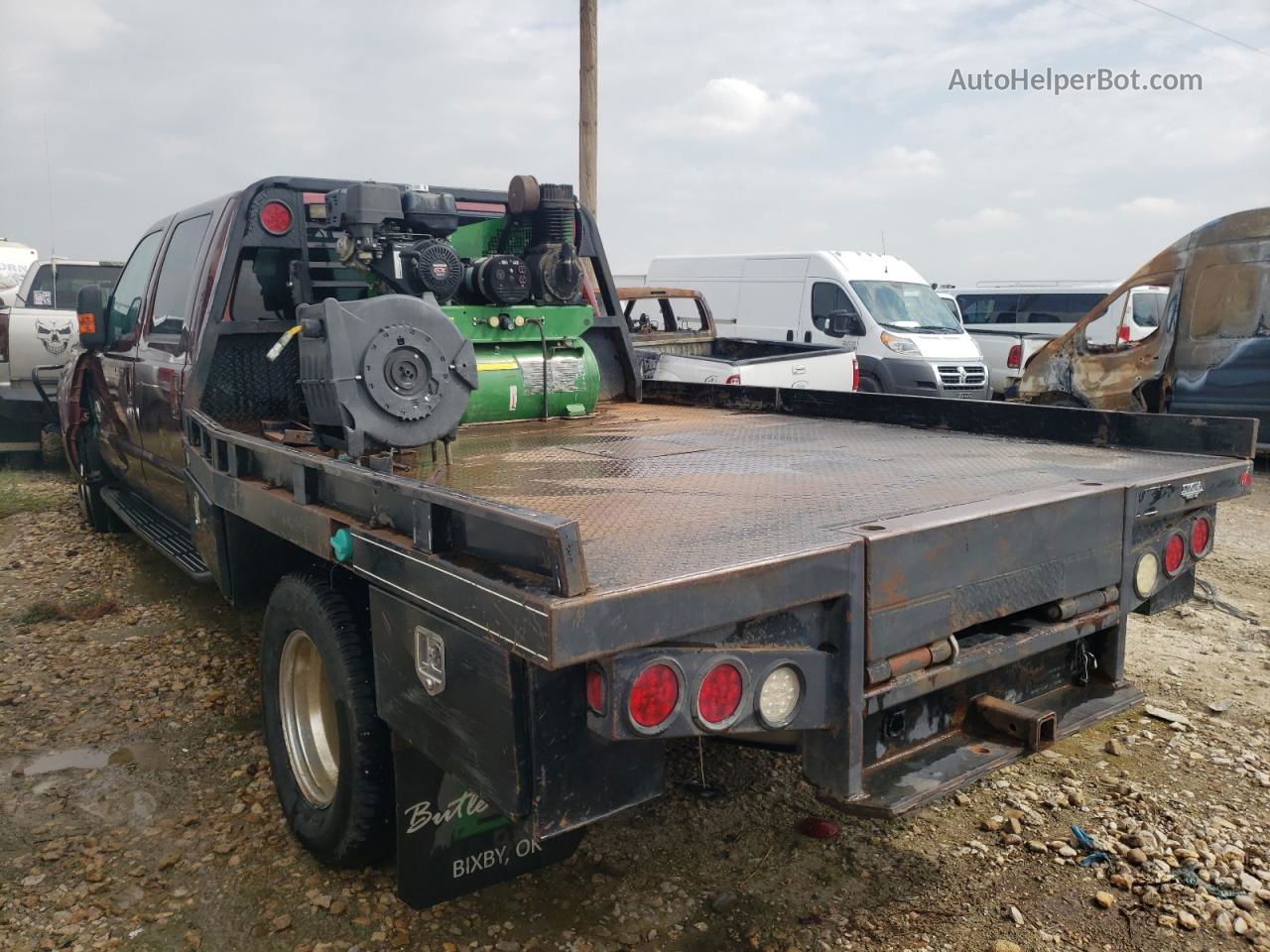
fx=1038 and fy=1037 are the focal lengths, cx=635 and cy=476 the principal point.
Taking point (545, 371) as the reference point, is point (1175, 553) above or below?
below

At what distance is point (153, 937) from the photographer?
2656 millimetres

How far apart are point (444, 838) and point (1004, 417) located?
9.07ft

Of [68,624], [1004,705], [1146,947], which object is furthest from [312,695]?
[68,624]

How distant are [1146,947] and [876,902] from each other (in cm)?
67

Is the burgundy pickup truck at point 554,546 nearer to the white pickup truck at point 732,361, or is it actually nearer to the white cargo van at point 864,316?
the white pickup truck at point 732,361

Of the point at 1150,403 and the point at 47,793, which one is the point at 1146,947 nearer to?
the point at 47,793

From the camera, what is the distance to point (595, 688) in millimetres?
1923

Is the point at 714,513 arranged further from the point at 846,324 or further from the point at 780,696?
the point at 846,324

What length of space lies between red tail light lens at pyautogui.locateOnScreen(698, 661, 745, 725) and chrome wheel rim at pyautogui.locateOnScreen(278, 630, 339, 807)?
1.37 metres

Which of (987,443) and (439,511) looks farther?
(987,443)

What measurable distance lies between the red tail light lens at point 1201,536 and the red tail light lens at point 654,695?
1940 mm

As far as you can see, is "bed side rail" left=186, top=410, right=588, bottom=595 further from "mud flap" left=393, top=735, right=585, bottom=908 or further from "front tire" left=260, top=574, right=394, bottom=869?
"mud flap" left=393, top=735, right=585, bottom=908

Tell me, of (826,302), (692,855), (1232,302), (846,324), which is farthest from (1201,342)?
(692,855)

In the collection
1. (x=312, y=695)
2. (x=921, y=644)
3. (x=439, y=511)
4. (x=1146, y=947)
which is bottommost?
(x=1146, y=947)
